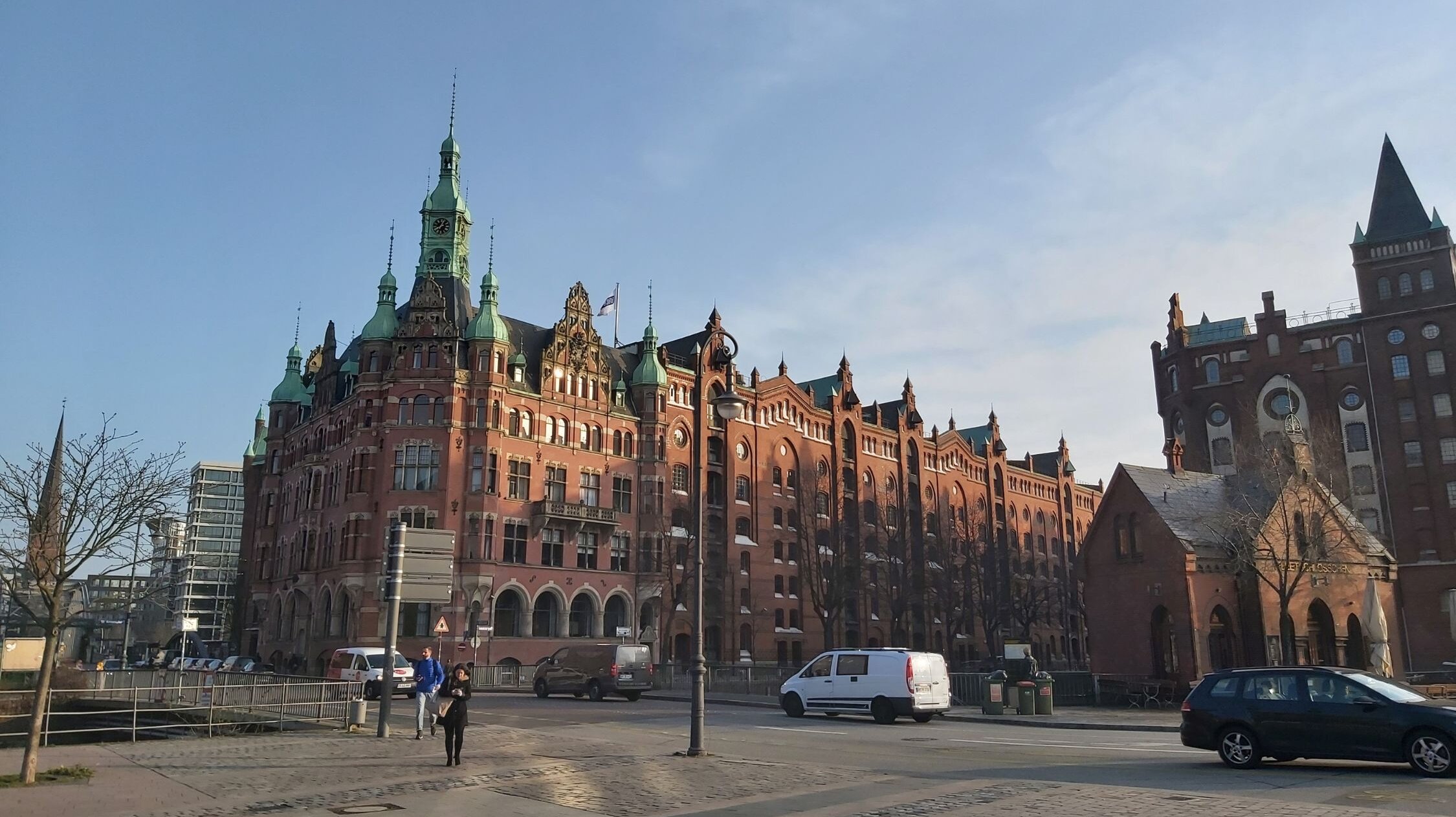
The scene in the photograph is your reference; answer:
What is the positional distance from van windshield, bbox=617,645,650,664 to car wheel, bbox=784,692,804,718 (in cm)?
987

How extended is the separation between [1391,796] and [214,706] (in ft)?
70.1

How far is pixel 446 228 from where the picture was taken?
69812mm

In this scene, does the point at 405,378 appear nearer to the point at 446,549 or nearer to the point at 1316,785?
the point at 446,549

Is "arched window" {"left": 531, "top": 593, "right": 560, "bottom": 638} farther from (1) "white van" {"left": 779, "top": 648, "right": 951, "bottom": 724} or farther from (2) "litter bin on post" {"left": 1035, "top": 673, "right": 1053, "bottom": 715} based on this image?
(2) "litter bin on post" {"left": 1035, "top": 673, "right": 1053, "bottom": 715}

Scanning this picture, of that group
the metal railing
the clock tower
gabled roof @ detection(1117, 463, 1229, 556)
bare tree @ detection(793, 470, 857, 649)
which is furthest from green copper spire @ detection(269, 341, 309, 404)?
gabled roof @ detection(1117, 463, 1229, 556)

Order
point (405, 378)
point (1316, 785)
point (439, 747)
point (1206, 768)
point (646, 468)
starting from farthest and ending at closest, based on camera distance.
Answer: point (646, 468)
point (405, 378)
point (439, 747)
point (1206, 768)
point (1316, 785)

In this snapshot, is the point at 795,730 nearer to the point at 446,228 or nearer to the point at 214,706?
the point at 214,706

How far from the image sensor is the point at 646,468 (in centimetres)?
6869

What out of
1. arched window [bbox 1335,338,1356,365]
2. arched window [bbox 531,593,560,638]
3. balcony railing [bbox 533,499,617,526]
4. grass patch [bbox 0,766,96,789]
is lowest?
grass patch [bbox 0,766,96,789]

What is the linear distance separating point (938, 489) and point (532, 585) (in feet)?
151

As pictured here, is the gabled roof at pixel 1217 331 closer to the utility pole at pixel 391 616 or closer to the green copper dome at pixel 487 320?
the green copper dome at pixel 487 320

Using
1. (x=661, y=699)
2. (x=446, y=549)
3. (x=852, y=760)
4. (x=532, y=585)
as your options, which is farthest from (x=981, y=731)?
(x=532, y=585)

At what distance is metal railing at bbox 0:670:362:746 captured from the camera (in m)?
21.5

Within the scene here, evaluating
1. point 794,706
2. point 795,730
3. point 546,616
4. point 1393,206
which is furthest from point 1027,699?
point 1393,206
